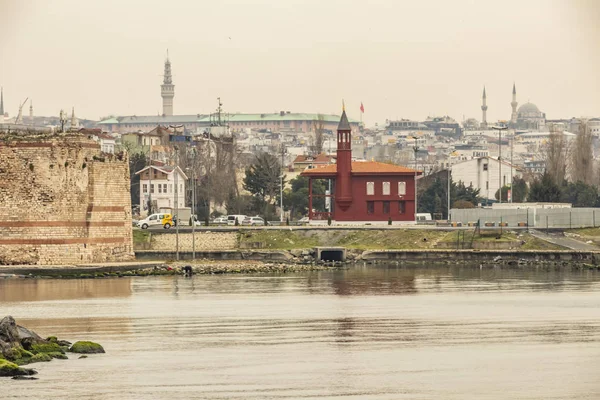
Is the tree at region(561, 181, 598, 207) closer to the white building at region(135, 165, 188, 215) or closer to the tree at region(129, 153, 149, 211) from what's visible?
the white building at region(135, 165, 188, 215)

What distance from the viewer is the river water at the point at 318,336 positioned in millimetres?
Answer: 31062

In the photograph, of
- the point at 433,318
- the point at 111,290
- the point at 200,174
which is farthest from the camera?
the point at 200,174

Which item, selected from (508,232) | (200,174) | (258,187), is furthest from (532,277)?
(200,174)

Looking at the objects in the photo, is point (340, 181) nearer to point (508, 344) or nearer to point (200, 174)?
point (200, 174)

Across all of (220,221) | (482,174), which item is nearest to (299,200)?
(220,221)

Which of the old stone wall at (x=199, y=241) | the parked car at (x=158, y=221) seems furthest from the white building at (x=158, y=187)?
the old stone wall at (x=199, y=241)

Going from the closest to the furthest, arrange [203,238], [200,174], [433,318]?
[433,318]
[203,238]
[200,174]

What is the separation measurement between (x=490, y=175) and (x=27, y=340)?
94109 mm

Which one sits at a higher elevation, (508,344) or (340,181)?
(340,181)

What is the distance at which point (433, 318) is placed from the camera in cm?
4438

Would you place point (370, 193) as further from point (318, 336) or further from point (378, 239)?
point (318, 336)

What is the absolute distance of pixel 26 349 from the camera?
35.5 meters

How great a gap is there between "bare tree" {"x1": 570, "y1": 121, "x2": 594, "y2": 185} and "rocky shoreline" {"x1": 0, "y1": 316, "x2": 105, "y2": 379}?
82.7 meters

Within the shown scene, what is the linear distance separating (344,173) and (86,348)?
46841 mm
